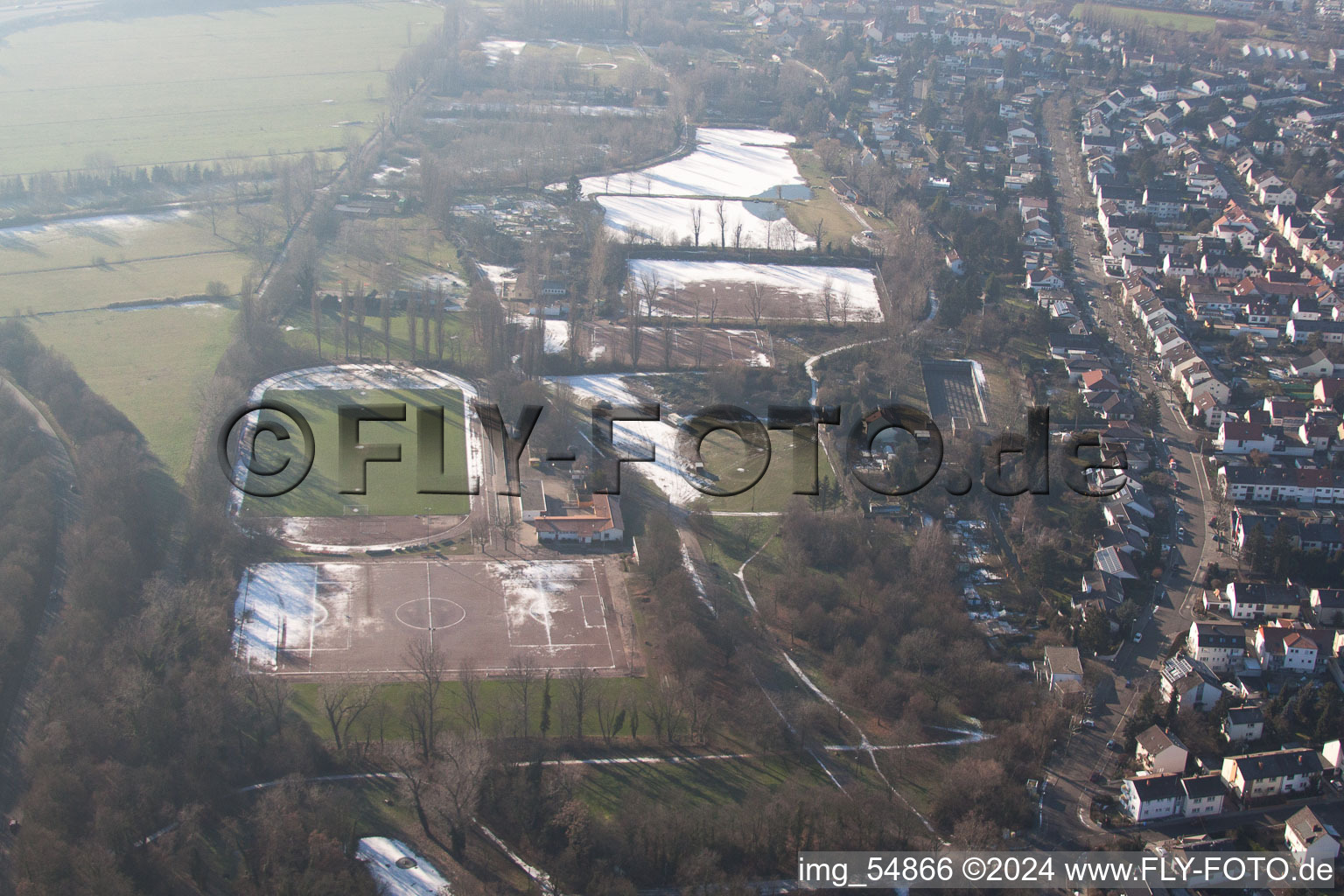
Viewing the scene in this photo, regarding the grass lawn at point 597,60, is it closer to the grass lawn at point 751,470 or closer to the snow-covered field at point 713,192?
the snow-covered field at point 713,192

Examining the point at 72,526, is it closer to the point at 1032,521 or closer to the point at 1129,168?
the point at 1032,521

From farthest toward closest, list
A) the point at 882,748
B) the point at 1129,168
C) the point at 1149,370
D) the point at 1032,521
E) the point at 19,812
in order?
the point at 1129,168, the point at 1149,370, the point at 1032,521, the point at 882,748, the point at 19,812

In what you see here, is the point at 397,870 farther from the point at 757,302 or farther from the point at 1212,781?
the point at 757,302

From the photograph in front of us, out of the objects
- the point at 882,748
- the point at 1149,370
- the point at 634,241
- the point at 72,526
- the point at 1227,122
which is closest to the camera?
the point at 882,748

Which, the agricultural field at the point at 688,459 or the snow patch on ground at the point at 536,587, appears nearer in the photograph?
the snow patch on ground at the point at 536,587

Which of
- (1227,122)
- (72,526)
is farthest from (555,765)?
(1227,122)

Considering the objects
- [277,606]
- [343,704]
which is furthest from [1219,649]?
[277,606]

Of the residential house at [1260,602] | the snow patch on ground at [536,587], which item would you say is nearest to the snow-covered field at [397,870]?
the snow patch on ground at [536,587]
